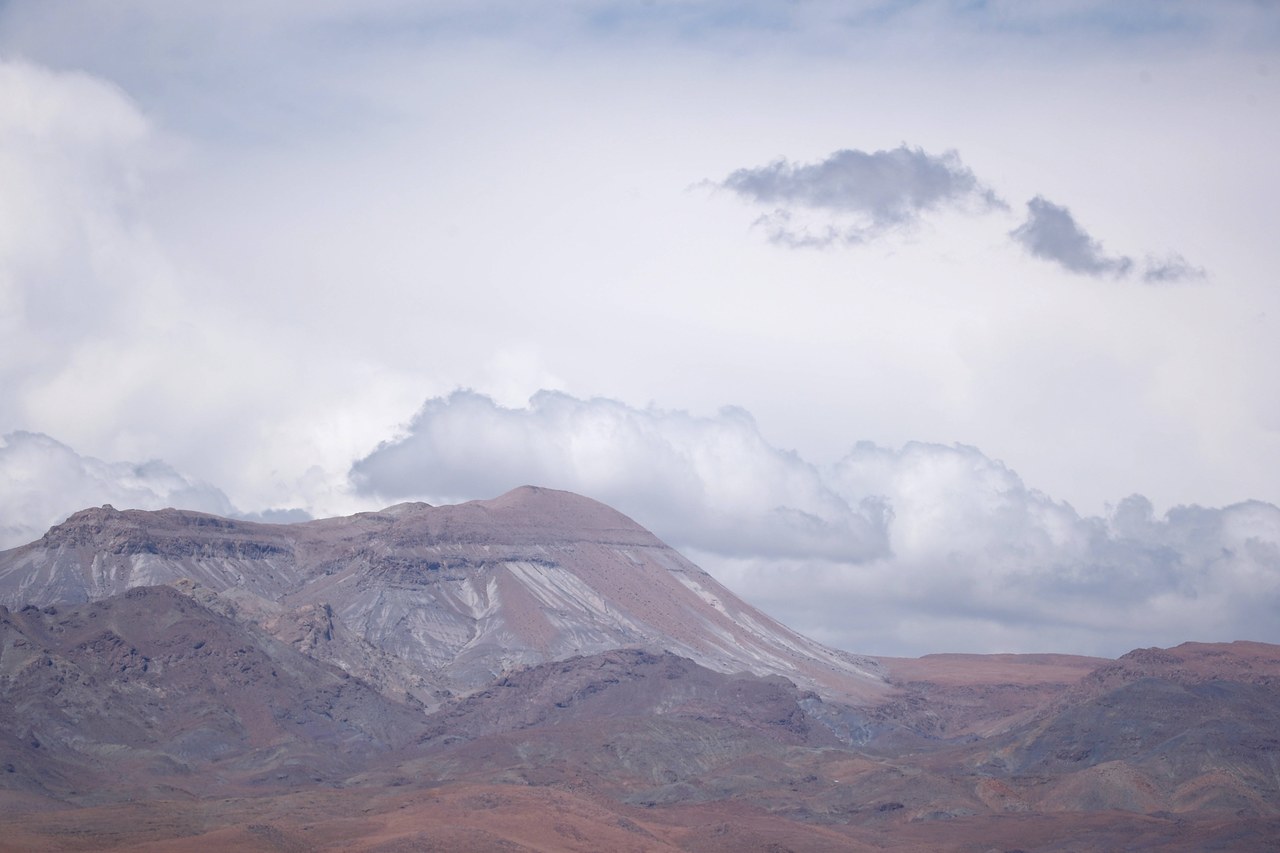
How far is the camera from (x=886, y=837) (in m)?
141

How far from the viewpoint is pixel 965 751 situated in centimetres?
18550

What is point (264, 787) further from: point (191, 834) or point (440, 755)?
point (191, 834)

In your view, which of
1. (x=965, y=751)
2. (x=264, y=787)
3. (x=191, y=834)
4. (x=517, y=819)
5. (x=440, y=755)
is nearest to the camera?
(x=191, y=834)

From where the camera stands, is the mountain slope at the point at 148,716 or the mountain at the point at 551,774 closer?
the mountain at the point at 551,774

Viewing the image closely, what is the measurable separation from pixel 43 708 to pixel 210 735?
19.2m

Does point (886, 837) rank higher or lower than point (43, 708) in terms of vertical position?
lower

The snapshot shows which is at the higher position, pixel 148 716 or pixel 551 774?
pixel 148 716

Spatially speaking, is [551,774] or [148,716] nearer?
[551,774]

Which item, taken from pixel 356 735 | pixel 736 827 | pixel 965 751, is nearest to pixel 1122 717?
pixel 965 751

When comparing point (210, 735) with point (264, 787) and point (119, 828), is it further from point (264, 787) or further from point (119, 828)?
point (119, 828)

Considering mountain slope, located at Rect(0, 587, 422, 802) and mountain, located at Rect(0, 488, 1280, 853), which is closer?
mountain, located at Rect(0, 488, 1280, 853)

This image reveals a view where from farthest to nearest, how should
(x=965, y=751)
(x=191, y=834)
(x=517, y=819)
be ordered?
(x=965, y=751), (x=517, y=819), (x=191, y=834)

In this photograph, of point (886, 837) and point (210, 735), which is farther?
point (210, 735)

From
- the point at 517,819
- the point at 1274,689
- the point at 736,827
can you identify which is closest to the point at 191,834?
the point at 517,819
